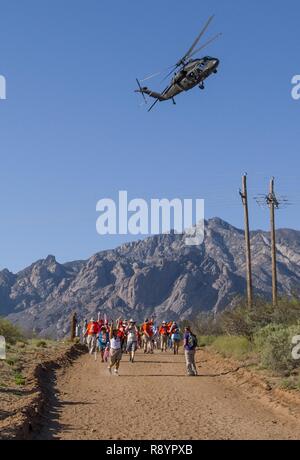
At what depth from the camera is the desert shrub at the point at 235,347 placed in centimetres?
2495

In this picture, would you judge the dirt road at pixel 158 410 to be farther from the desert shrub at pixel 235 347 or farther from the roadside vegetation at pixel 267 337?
the desert shrub at pixel 235 347

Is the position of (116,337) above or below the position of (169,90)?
below

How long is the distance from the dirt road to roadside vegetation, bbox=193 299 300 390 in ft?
4.98

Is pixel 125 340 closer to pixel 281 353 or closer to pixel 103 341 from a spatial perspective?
pixel 103 341

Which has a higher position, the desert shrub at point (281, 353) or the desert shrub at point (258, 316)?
the desert shrub at point (258, 316)

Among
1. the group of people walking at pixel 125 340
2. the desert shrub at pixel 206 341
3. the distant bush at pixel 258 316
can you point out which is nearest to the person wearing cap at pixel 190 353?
the group of people walking at pixel 125 340

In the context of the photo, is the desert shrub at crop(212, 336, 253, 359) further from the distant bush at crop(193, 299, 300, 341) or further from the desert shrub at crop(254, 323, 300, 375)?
the desert shrub at crop(254, 323, 300, 375)

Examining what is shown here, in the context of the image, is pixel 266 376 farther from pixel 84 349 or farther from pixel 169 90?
pixel 84 349

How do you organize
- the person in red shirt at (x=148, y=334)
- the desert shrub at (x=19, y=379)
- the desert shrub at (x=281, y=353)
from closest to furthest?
the desert shrub at (x=19, y=379)
the desert shrub at (x=281, y=353)
the person in red shirt at (x=148, y=334)

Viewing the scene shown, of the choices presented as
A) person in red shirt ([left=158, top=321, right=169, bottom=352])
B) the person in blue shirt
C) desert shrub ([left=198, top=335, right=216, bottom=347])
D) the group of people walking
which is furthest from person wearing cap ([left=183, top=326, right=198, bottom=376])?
desert shrub ([left=198, top=335, right=216, bottom=347])

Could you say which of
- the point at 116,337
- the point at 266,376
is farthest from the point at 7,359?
the point at 266,376

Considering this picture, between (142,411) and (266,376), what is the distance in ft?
21.2

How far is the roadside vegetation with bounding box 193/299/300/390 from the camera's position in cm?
1792
